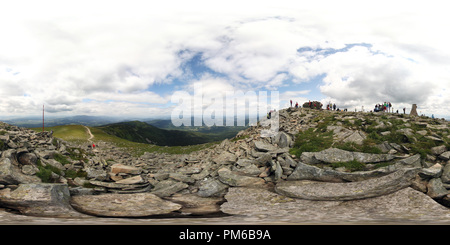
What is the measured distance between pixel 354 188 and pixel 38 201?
2224 centimetres

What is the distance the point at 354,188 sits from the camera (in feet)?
51.3

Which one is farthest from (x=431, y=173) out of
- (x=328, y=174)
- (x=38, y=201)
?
(x=38, y=201)

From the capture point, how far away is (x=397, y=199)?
13828mm

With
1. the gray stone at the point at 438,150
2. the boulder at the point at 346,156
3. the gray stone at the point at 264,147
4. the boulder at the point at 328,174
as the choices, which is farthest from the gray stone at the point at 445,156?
the gray stone at the point at 264,147

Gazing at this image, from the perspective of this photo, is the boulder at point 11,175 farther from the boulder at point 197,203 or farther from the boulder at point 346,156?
the boulder at point 346,156

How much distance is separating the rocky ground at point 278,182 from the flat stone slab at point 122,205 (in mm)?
62

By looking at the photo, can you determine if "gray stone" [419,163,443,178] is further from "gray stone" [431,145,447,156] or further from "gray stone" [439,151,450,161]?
"gray stone" [431,145,447,156]

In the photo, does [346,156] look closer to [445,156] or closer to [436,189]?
[436,189]

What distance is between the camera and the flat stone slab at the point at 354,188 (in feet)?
48.3

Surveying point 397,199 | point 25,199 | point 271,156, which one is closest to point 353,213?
point 397,199

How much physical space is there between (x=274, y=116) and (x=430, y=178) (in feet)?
94.7

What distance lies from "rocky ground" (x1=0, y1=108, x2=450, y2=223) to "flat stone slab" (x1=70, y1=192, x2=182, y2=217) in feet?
0.20

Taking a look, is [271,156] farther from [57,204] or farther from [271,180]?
[57,204]

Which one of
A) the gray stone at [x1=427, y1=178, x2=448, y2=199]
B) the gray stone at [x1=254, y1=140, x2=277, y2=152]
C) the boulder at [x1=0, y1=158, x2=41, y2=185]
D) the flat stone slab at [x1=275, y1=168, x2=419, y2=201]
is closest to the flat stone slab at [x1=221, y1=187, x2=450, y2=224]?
the flat stone slab at [x1=275, y1=168, x2=419, y2=201]
